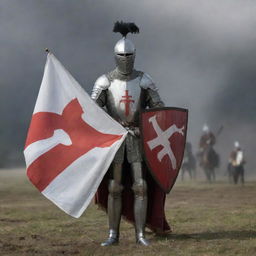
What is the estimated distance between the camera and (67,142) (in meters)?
6.61

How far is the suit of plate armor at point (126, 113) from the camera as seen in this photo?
261 inches

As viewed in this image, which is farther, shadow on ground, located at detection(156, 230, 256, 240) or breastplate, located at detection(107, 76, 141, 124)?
shadow on ground, located at detection(156, 230, 256, 240)

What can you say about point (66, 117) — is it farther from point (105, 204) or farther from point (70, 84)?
point (105, 204)

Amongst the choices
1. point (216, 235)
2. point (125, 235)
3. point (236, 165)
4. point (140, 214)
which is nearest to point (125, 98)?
point (140, 214)

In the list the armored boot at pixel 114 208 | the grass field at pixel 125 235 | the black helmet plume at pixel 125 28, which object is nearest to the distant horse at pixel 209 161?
the grass field at pixel 125 235

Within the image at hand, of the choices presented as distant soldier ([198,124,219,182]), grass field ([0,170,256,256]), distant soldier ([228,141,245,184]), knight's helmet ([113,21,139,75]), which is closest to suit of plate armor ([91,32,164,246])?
knight's helmet ([113,21,139,75])

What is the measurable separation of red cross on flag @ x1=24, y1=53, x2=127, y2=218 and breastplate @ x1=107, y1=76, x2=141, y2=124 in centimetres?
15

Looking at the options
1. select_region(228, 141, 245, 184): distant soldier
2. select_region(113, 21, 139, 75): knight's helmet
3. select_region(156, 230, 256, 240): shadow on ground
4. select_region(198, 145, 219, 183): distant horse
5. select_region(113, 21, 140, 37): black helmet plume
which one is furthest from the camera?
select_region(198, 145, 219, 183): distant horse

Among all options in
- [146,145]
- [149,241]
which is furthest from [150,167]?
[149,241]

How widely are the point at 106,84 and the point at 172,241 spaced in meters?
1.65

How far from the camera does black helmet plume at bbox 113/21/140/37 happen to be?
676 cm

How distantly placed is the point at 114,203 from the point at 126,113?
85 cm

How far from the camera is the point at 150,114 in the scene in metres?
6.57

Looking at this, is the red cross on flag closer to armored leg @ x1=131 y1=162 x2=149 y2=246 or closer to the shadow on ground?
armored leg @ x1=131 y1=162 x2=149 y2=246
